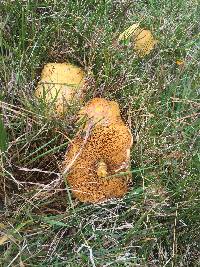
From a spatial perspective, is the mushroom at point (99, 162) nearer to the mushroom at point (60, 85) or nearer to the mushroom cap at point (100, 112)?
the mushroom cap at point (100, 112)

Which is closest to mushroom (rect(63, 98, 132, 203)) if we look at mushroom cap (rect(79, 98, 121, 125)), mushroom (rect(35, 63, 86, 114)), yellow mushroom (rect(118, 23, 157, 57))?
mushroom cap (rect(79, 98, 121, 125))

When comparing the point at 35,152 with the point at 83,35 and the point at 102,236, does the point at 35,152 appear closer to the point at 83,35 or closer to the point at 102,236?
the point at 102,236

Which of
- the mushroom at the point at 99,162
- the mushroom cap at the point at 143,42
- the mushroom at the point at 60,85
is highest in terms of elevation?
the mushroom cap at the point at 143,42

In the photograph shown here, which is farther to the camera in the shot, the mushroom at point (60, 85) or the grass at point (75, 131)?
the mushroom at point (60, 85)

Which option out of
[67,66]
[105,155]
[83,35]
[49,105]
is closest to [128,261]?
[105,155]

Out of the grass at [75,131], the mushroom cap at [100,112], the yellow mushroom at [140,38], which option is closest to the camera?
the grass at [75,131]

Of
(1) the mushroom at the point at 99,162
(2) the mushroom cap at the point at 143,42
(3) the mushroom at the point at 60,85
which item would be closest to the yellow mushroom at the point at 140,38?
(2) the mushroom cap at the point at 143,42

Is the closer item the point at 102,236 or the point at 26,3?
the point at 102,236
